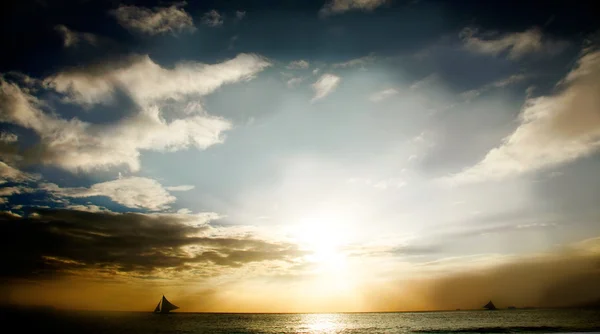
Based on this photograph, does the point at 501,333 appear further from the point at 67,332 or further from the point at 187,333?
the point at 67,332

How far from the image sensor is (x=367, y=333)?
6631 centimetres

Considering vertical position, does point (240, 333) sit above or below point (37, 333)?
below

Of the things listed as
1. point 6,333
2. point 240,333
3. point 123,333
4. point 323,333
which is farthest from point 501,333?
point 6,333

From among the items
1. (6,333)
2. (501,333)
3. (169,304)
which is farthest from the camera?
(169,304)

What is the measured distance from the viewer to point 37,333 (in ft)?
191

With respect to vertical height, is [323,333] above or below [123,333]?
below

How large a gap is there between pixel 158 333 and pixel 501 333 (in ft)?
221

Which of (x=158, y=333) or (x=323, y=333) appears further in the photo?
(x=323, y=333)

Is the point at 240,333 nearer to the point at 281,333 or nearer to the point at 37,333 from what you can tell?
the point at 281,333

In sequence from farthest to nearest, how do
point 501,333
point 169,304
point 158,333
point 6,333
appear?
point 169,304, point 158,333, point 6,333, point 501,333

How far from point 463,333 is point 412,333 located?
9.72 meters

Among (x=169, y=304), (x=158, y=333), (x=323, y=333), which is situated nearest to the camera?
(x=158, y=333)

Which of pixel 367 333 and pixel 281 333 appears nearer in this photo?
pixel 367 333

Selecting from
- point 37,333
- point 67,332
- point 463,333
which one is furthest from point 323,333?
point 37,333
